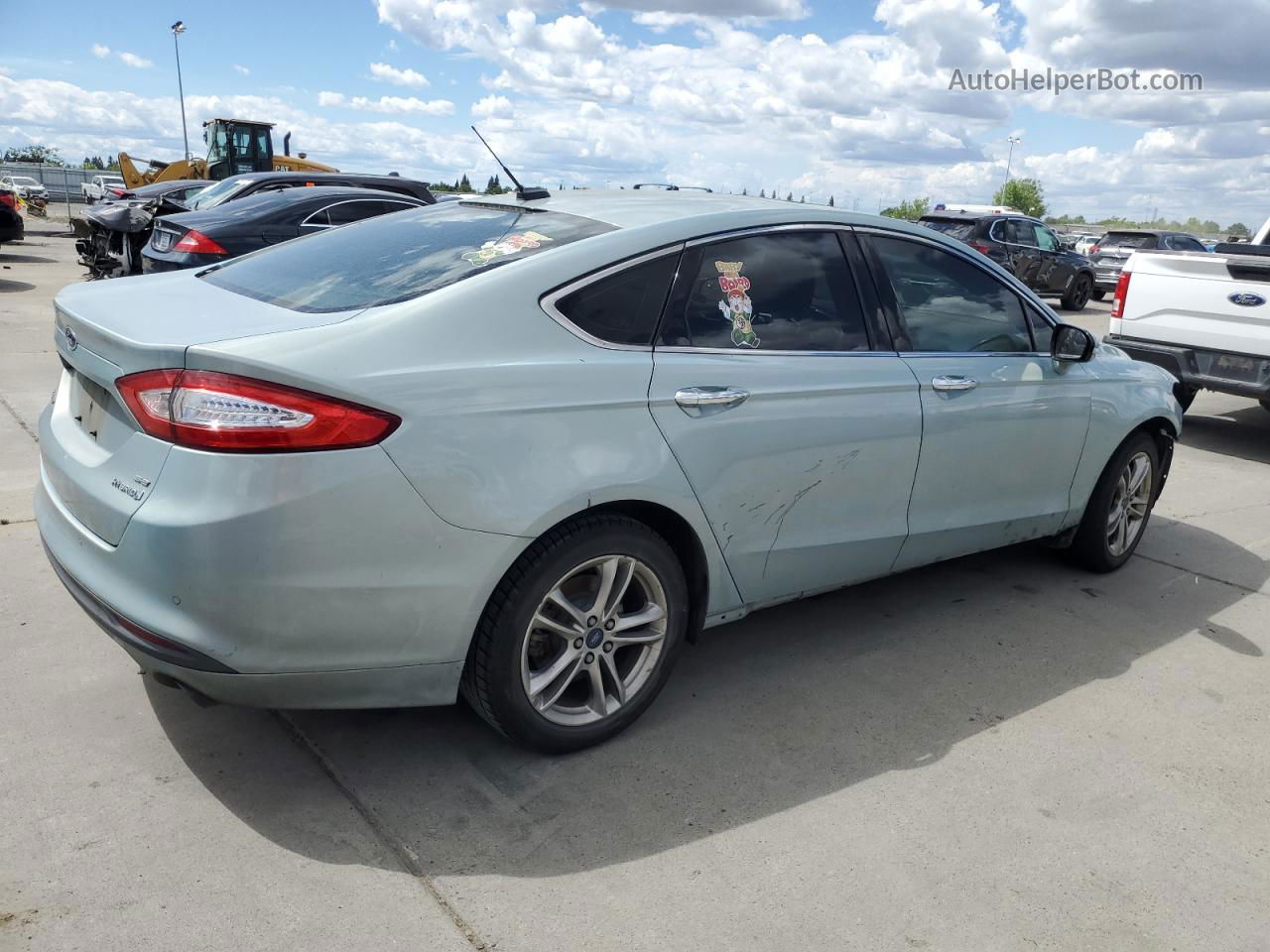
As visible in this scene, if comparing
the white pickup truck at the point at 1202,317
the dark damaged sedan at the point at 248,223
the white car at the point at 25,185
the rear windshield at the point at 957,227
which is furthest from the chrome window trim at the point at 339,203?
the white car at the point at 25,185

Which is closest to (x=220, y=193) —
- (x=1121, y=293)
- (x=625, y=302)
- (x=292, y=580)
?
(x=1121, y=293)

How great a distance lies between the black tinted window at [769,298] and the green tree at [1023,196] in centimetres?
9722

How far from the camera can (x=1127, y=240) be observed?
23578mm

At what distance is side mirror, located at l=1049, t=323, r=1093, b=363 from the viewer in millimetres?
4316

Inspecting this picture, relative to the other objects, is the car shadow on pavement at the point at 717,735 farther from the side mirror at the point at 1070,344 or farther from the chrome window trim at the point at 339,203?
the chrome window trim at the point at 339,203

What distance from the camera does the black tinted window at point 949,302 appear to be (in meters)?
3.82

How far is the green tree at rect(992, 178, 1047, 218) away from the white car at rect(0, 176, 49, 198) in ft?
246

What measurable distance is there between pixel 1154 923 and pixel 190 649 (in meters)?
2.44

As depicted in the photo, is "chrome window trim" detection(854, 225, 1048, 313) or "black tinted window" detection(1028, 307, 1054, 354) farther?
"black tinted window" detection(1028, 307, 1054, 354)

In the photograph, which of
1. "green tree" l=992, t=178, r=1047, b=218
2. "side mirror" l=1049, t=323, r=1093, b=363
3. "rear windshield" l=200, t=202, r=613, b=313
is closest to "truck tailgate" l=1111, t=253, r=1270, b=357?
"side mirror" l=1049, t=323, r=1093, b=363

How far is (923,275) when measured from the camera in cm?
393

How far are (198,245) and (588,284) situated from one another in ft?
23.2

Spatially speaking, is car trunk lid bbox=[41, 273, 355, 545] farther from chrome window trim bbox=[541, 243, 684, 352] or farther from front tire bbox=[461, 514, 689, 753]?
front tire bbox=[461, 514, 689, 753]

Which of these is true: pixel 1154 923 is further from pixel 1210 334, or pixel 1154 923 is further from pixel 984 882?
pixel 1210 334
